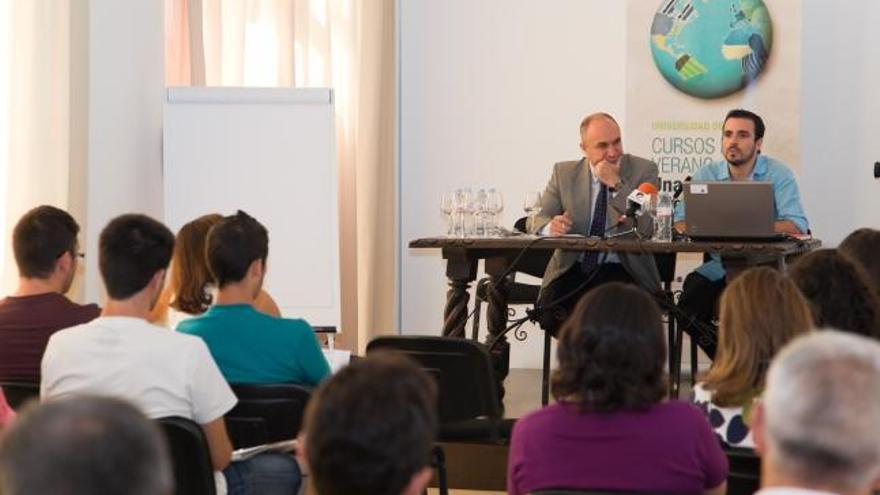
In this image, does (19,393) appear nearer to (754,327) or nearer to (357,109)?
(754,327)

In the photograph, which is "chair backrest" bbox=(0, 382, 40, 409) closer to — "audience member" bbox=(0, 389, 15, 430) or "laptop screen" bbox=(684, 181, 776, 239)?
"audience member" bbox=(0, 389, 15, 430)

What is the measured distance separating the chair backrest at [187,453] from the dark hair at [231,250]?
0.73 meters

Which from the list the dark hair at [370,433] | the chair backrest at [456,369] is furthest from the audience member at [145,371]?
the dark hair at [370,433]

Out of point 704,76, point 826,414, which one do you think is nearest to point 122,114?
point 704,76

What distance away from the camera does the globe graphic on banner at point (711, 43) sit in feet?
24.6

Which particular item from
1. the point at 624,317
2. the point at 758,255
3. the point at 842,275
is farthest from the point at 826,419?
the point at 758,255

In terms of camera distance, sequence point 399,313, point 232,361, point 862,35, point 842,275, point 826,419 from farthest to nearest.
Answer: point 399,313, point 862,35, point 232,361, point 842,275, point 826,419

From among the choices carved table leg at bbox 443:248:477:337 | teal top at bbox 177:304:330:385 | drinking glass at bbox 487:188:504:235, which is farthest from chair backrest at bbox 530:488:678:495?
drinking glass at bbox 487:188:504:235

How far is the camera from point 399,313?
8250 millimetres

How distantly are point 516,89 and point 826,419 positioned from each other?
21.3ft

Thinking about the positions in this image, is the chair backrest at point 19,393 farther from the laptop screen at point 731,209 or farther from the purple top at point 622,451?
the laptop screen at point 731,209

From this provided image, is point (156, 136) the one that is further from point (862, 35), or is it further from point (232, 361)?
point (862, 35)

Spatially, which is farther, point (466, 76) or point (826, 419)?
point (466, 76)

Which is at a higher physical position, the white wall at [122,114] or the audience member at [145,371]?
the white wall at [122,114]
